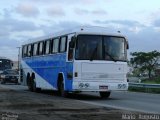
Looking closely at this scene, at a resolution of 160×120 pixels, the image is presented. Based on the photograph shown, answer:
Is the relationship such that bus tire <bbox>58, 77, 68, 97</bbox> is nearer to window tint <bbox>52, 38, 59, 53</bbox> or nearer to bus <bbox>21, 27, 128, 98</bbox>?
bus <bbox>21, 27, 128, 98</bbox>

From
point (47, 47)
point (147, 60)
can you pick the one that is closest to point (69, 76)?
point (47, 47)

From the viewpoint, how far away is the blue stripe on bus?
24.4 m

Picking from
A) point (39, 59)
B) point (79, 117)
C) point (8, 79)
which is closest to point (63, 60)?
point (39, 59)

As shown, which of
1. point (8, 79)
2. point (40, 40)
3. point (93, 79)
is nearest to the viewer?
point (93, 79)

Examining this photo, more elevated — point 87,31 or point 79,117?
point 87,31

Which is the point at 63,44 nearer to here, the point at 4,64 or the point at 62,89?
the point at 62,89

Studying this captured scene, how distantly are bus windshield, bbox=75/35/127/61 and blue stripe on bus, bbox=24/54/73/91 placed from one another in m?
0.89

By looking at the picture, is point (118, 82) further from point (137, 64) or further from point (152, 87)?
point (137, 64)

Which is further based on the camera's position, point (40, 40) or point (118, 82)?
point (40, 40)

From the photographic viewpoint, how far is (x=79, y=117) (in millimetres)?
14234

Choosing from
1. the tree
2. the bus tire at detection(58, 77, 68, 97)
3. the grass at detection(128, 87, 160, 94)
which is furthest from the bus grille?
the tree

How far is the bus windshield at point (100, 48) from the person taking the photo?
933 inches

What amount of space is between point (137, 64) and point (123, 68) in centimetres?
7380

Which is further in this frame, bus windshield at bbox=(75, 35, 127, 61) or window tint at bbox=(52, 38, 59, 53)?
window tint at bbox=(52, 38, 59, 53)
